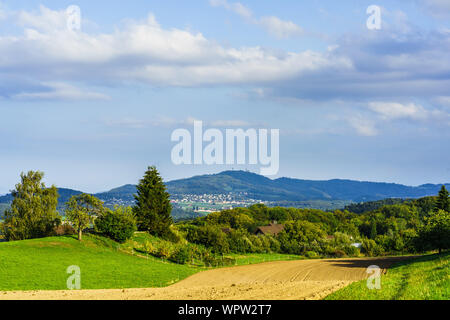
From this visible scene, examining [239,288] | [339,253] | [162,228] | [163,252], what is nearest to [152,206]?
[162,228]

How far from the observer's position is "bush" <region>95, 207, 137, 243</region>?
6550 centimetres

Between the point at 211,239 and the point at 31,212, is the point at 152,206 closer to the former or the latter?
the point at 211,239

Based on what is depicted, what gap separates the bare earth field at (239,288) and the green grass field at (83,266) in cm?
361

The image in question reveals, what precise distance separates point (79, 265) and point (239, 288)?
2482 cm

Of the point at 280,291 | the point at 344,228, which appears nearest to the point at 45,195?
the point at 280,291

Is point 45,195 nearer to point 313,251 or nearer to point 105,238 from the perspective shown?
point 105,238

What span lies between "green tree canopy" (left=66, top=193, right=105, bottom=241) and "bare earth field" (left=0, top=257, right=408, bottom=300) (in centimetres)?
1937

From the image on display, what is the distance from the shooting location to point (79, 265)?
161ft

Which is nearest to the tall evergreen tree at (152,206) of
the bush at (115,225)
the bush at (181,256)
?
the bush at (115,225)

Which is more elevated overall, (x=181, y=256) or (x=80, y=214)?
(x=80, y=214)

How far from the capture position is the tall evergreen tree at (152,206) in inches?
3150

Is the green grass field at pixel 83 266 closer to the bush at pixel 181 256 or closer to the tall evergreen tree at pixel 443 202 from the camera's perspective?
the bush at pixel 181 256
